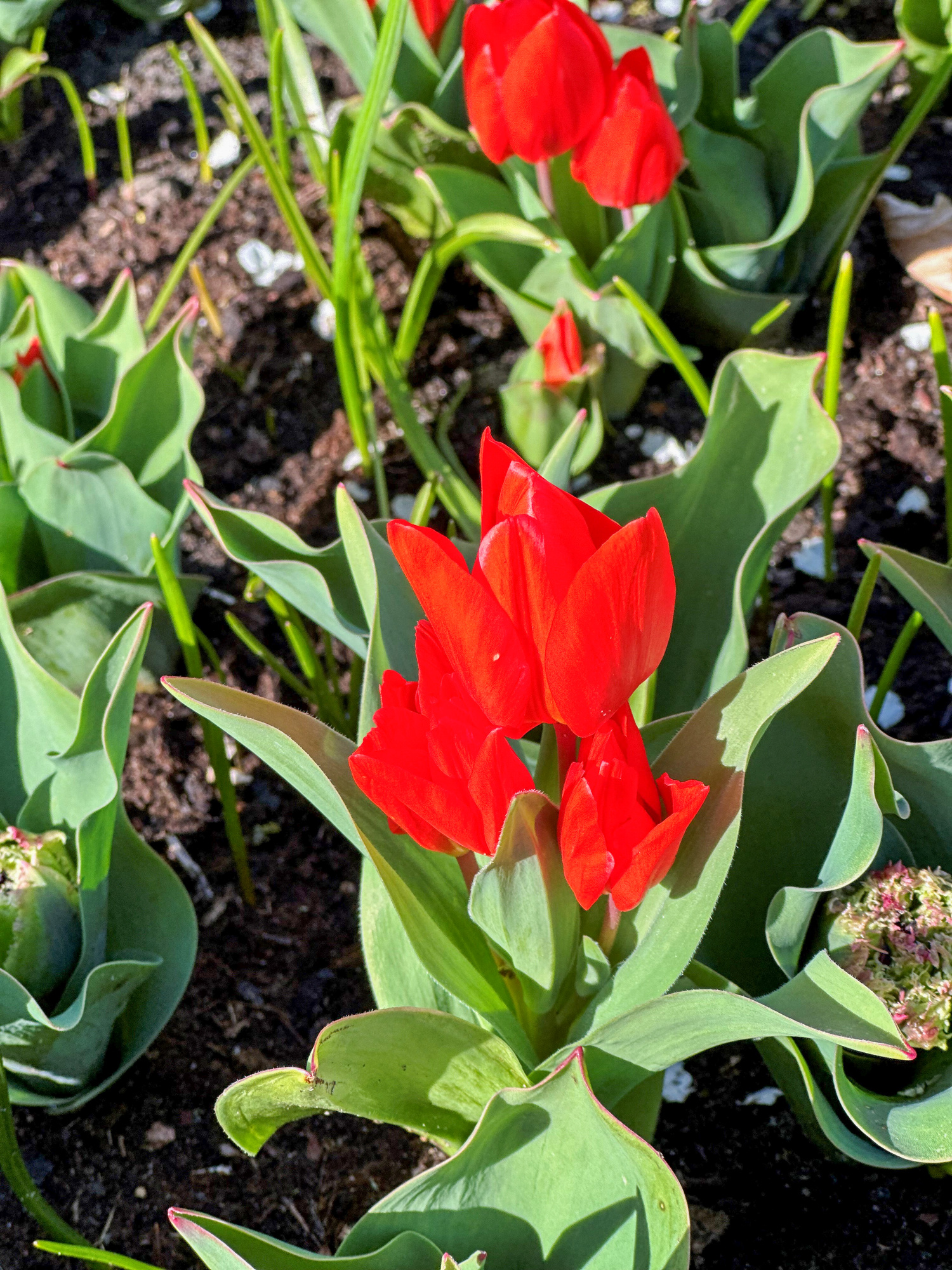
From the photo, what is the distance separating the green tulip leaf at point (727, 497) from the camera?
983 millimetres

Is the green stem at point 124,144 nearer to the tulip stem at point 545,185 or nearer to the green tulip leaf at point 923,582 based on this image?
the tulip stem at point 545,185

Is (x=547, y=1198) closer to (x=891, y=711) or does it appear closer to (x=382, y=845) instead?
(x=382, y=845)

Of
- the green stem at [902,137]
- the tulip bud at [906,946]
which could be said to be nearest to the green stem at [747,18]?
the green stem at [902,137]

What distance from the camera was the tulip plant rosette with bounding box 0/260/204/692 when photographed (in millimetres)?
1205

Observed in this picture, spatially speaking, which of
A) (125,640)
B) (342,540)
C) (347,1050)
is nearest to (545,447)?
(342,540)

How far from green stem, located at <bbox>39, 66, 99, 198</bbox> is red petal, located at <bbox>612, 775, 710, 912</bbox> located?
62.4 inches

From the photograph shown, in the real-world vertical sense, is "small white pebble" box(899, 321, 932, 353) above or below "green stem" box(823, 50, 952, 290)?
below

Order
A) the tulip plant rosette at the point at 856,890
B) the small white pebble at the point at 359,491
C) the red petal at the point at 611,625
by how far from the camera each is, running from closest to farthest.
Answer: the red petal at the point at 611,625, the tulip plant rosette at the point at 856,890, the small white pebble at the point at 359,491

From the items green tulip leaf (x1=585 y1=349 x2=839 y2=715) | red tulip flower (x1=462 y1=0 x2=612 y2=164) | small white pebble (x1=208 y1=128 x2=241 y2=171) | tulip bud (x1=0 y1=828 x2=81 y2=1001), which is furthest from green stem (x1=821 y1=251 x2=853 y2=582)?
small white pebble (x1=208 y1=128 x2=241 y2=171)

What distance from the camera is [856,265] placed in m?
1.66

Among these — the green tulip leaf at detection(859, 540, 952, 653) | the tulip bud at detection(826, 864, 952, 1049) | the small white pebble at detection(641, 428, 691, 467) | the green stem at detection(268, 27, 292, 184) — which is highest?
the green stem at detection(268, 27, 292, 184)

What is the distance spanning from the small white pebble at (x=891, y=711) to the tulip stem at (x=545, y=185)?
0.68 m

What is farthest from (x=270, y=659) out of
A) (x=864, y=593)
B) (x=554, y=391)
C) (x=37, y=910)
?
(x=864, y=593)

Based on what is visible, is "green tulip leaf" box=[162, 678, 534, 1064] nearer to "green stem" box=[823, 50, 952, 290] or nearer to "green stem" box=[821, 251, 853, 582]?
"green stem" box=[821, 251, 853, 582]
